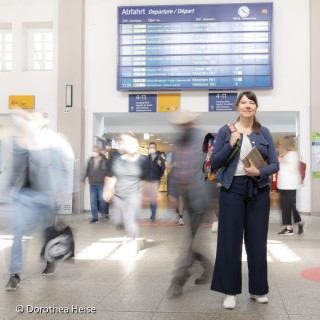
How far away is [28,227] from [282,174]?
14.9 ft

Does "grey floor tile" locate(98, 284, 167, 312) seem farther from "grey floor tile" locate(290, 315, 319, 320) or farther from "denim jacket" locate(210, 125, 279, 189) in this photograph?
"denim jacket" locate(210, 125, 279, 189)

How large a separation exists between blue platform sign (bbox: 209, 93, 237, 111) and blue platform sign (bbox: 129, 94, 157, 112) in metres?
1.45

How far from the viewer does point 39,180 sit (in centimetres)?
403

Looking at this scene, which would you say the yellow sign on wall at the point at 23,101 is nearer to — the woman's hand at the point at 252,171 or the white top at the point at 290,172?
the white top at the point at 290,172

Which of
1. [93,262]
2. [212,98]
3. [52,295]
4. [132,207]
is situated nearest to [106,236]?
[132,207]

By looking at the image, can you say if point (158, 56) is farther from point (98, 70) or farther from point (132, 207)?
point (132, 207)

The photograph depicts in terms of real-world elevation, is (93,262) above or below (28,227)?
below

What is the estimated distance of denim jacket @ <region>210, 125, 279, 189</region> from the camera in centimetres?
338

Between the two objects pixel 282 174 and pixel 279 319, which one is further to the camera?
pixel 282 174

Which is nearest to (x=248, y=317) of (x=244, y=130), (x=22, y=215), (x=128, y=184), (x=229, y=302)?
(x=229, y=302)

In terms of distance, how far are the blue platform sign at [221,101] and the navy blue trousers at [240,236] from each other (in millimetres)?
7947

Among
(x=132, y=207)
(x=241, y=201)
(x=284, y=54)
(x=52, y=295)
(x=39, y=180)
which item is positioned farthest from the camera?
(x=284, y=54)

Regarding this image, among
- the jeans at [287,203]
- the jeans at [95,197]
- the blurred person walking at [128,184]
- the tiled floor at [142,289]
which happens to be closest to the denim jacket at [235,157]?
the tiled floor at [142,289]

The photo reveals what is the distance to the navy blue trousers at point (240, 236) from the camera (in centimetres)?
339
